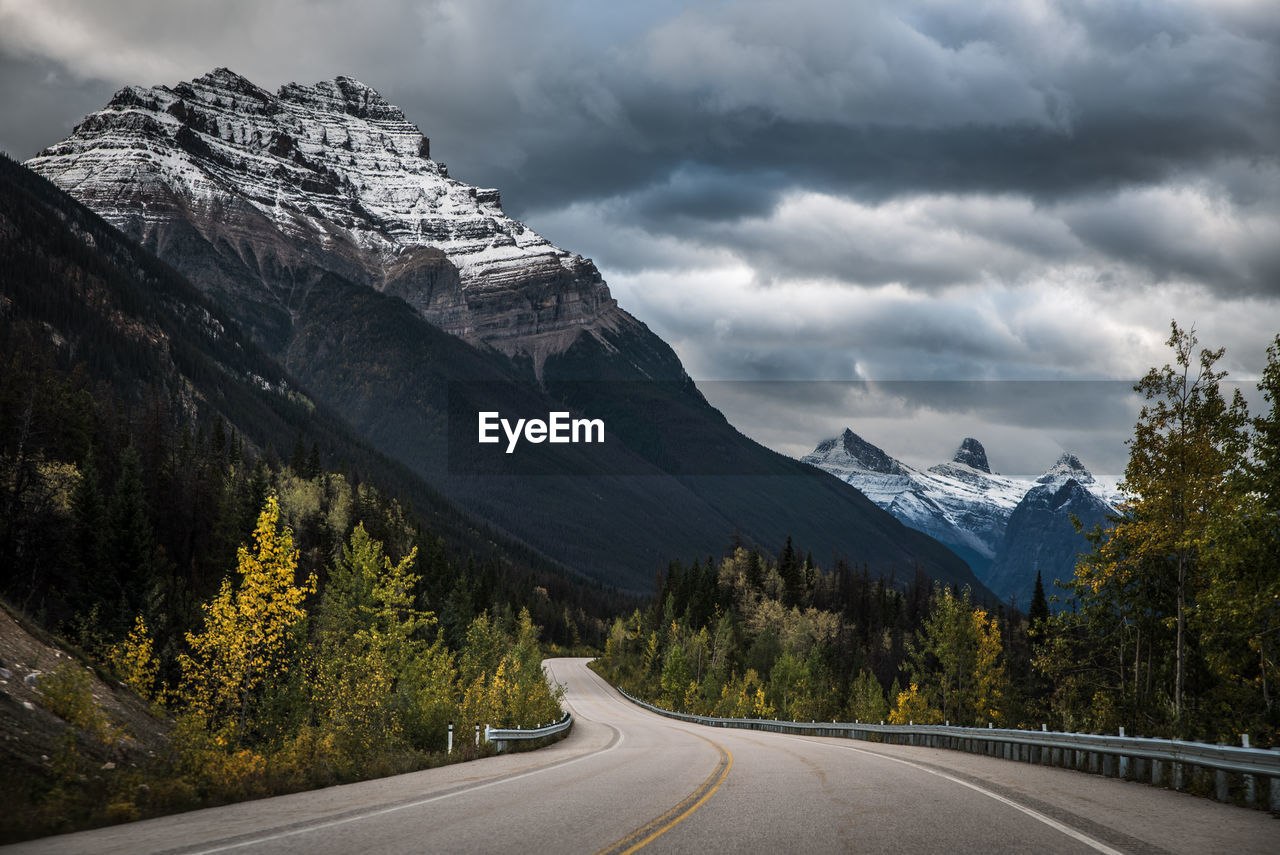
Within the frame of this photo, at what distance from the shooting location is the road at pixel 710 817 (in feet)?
33.8

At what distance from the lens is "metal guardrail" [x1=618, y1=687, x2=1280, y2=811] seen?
1394 centimetres

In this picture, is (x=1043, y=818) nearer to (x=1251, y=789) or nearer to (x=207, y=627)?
(x=1251, y=789)

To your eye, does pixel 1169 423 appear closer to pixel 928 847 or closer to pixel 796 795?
pixel 796 795

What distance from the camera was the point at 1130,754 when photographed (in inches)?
703

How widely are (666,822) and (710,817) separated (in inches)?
30.0

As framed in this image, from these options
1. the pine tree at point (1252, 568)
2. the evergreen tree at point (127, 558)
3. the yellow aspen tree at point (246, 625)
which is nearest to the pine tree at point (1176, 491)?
the pine tree at point (1252, 568)

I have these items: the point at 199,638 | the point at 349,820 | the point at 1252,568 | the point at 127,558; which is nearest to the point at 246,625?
the point at 199,638

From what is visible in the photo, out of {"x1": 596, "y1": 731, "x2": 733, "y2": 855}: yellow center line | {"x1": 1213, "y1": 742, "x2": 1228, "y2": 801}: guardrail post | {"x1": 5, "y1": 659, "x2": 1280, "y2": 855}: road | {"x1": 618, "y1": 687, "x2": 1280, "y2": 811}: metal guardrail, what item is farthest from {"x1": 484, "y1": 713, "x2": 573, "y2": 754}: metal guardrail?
{"x1": 1213, "y1": 742, "x2": 1228, "y2": 801}: guardrail post

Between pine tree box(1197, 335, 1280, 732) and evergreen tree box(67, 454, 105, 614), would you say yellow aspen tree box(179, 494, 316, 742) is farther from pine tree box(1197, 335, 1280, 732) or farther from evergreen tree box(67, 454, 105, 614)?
evergreen tree box(67, 454, 105, 614)

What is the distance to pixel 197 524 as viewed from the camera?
81812mm

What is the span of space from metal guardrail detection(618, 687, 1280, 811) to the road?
0.58 meters

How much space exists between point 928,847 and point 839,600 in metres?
128

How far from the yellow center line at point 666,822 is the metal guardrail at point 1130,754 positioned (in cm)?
746

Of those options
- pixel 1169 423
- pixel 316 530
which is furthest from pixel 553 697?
pixel 316 530
